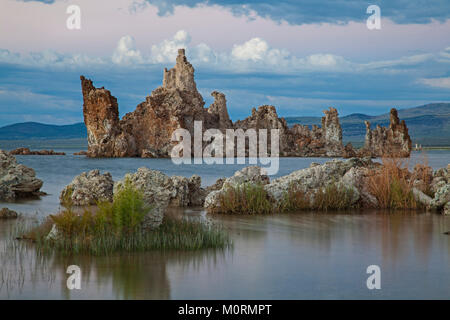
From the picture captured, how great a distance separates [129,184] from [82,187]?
5716 mm

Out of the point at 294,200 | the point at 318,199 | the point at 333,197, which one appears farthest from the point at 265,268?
the point at 333,197

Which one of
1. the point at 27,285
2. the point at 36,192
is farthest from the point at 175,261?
the point at 36,192

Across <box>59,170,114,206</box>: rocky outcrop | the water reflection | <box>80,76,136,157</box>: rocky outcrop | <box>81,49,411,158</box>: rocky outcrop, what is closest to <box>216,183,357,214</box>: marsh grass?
the water reflection

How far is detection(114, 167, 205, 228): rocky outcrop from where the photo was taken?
8.08 meters

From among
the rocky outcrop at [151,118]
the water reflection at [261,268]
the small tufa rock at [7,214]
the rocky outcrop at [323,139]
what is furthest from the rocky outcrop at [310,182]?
the rocky outcrop at [323,139]

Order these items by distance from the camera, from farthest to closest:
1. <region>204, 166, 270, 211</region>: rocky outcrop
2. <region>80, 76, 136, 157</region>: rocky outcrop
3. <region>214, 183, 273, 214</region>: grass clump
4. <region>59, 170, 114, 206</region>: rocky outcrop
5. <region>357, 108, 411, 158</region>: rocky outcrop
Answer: <region>357, 108, 411, 158</region>: rocky outcrop
<region>80, 76, 136, 157</region>: rocky outcrop
<region>59, 170, 114, 206</region>: rocky outcrop
<region>204, 166, 270, 211</region>: rocky outcrop
<region>214, 183, 273, 214</region>: grass clump

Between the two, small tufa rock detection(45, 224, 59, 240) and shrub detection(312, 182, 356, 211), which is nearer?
small tufa rock detection(45, 224, 59, 240)

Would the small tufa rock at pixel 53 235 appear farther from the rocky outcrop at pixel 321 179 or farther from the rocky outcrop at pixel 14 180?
the rocky outcrop at pixel 14 180

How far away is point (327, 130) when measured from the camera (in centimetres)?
7638

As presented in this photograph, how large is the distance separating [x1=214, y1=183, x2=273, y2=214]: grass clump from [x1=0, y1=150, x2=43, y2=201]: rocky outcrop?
5.71 metres

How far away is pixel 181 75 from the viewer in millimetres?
73250

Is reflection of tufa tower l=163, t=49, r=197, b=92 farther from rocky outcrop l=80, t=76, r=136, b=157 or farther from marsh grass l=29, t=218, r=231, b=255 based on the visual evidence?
marsh grass l=29, t=218, r=231, b=255
